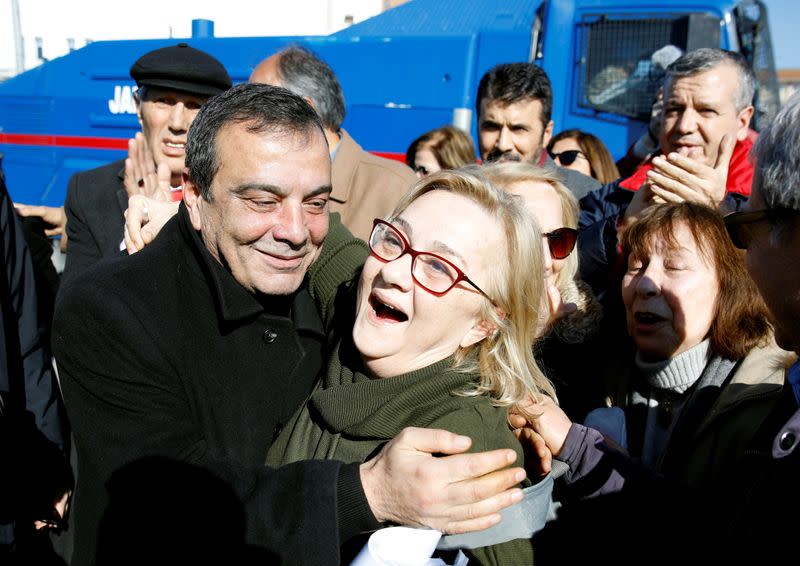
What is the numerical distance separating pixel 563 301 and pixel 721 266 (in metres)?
0.55

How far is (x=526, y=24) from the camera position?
584 cm

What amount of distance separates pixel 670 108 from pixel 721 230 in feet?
3.34

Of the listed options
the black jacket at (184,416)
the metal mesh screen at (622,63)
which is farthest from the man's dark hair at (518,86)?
the black jacket at (184,416)

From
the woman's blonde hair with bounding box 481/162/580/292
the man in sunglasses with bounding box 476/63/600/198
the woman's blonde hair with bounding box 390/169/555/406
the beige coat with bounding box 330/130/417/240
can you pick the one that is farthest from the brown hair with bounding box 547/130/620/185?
the woman's blonde hair with bounding box 390/169/555/406

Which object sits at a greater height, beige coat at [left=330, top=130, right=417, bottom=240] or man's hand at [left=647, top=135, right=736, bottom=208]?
man's hand at [left=647, top=135, right=736, bottom=208]

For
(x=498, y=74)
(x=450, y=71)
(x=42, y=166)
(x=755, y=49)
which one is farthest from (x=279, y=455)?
(x=42, y=166)

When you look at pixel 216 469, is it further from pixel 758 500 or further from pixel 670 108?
pixel 670 108

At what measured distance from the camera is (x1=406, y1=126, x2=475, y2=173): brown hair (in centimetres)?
509

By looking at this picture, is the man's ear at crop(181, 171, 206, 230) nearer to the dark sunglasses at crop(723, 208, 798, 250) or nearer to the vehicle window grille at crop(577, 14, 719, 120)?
the dark sunglasses at crop(723, 208, 798, 250)

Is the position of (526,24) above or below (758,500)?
above

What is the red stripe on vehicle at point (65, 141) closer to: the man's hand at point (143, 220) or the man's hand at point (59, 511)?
the man's hand at point (59, 511)

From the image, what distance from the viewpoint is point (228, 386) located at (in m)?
1.77

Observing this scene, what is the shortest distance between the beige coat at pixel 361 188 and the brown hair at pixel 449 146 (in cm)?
181

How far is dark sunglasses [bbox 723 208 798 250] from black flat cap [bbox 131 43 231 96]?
2399mm
